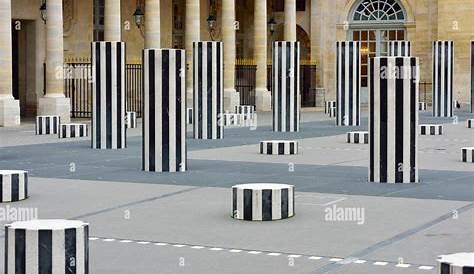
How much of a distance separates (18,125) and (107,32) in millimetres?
4802

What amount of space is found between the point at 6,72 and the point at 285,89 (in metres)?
8.16

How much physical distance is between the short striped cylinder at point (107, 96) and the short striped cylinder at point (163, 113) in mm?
5020

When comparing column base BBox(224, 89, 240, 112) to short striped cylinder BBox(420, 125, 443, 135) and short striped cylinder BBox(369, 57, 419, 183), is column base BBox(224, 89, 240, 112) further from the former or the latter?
short striped cylinder BBox(369, 57, 419, 183)

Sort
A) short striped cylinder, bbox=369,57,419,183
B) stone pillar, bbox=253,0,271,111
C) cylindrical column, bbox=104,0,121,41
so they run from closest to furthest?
short striped cylinder, bbox=369,57,419,183 < cylindrical column, bbox=104,0,121,41 < stone pillar, bbox=253,0,271,111

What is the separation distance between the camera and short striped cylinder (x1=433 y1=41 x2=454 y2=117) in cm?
3725

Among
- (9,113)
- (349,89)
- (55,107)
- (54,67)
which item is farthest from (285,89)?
(9,113)

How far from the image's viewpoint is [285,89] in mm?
28906

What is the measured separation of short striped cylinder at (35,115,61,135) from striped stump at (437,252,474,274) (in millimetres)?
21045

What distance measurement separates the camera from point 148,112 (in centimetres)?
1675

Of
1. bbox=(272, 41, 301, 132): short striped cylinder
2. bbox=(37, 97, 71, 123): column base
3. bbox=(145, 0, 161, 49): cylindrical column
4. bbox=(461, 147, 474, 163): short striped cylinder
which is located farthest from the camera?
bbox=(145, 0, 161, 49): cylindrical column

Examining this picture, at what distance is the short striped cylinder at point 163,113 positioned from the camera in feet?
54.9

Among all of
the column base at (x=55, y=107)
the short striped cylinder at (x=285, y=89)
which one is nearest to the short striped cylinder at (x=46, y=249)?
the short striped cylinder at (x=285, y=89)

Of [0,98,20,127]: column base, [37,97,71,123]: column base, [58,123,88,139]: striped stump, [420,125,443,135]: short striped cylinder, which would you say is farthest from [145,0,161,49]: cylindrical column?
[420,125,443,135]: short striped cylinder

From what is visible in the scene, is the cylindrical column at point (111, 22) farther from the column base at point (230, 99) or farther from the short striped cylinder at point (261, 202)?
the short striped cylinder at point (261, 202)
